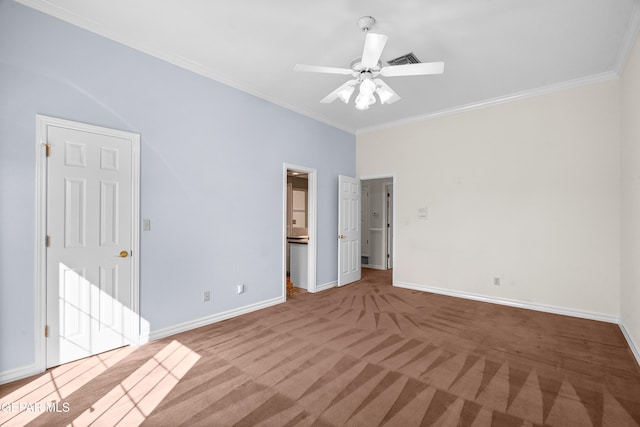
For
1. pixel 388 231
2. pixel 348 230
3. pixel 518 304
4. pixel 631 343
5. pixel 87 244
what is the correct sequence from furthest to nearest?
1. pixel 388 231
2. pixel 348 230
3. pixel 518 304
4. pixel 631 343
5. pixel 87 244

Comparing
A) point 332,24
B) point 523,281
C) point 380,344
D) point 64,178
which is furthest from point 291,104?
point 523,281

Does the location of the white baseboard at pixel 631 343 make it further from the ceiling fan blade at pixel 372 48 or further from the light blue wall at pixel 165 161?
the light blue wall at pixel 165 161

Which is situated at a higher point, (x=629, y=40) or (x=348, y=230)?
(x=629, y=40)

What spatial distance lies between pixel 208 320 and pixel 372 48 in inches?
135

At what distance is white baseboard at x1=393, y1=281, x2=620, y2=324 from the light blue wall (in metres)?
1.79

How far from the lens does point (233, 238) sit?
397 cm

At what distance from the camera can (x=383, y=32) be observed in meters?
2.91

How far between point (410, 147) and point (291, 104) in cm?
230

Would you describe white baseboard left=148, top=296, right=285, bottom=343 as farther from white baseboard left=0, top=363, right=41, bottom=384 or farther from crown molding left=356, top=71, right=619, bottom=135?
crown molding left=356, top=71, right=619, bottom=135

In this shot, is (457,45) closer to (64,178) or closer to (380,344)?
(380,344)

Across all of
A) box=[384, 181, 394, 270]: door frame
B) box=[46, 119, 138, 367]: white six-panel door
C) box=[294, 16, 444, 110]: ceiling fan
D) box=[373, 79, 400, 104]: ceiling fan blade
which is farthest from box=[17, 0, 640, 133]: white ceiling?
box=[384, 181, 394, 270]: door frame

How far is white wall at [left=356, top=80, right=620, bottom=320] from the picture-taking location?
382 cm

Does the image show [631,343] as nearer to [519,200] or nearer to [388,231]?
[519,200]

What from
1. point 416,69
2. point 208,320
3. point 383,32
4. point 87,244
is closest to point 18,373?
point 87,244
